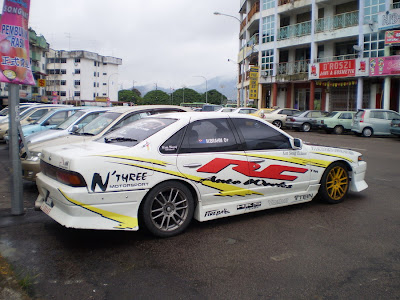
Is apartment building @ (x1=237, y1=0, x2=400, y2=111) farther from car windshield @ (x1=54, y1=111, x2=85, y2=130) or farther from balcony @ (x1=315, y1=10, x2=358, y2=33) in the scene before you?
car windshield @ (x1=54, y1=111, x2=85, y2=130)

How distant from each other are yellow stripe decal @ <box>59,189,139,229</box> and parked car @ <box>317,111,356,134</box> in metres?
21.3

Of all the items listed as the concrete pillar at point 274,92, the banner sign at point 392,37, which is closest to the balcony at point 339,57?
the banner sign at point 392,37

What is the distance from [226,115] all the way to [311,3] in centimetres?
2978

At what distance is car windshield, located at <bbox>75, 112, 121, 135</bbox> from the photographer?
746 cm

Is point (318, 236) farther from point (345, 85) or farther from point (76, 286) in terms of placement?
point (345, 85)

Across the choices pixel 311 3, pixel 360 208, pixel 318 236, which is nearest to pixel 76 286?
pixel 318 236

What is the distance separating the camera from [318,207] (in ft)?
18.7

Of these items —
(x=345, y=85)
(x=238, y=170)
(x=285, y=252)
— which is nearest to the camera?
(x=285, y=252)

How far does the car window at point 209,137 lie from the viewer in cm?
459

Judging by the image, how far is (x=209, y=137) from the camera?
4746mm

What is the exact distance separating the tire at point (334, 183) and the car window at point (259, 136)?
0.91 meters

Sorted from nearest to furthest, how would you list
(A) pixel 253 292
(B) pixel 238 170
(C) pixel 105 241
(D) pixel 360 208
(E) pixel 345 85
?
1. (A) pixel 253 292
2. (C) pixel 105 241
3. (B) pixel 238 170
4. (D) pixel 360 208
5. (E) pixel 345 85

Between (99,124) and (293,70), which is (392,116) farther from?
(99,124)

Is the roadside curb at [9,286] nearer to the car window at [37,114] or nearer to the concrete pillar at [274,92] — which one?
the car window at [37,114]
